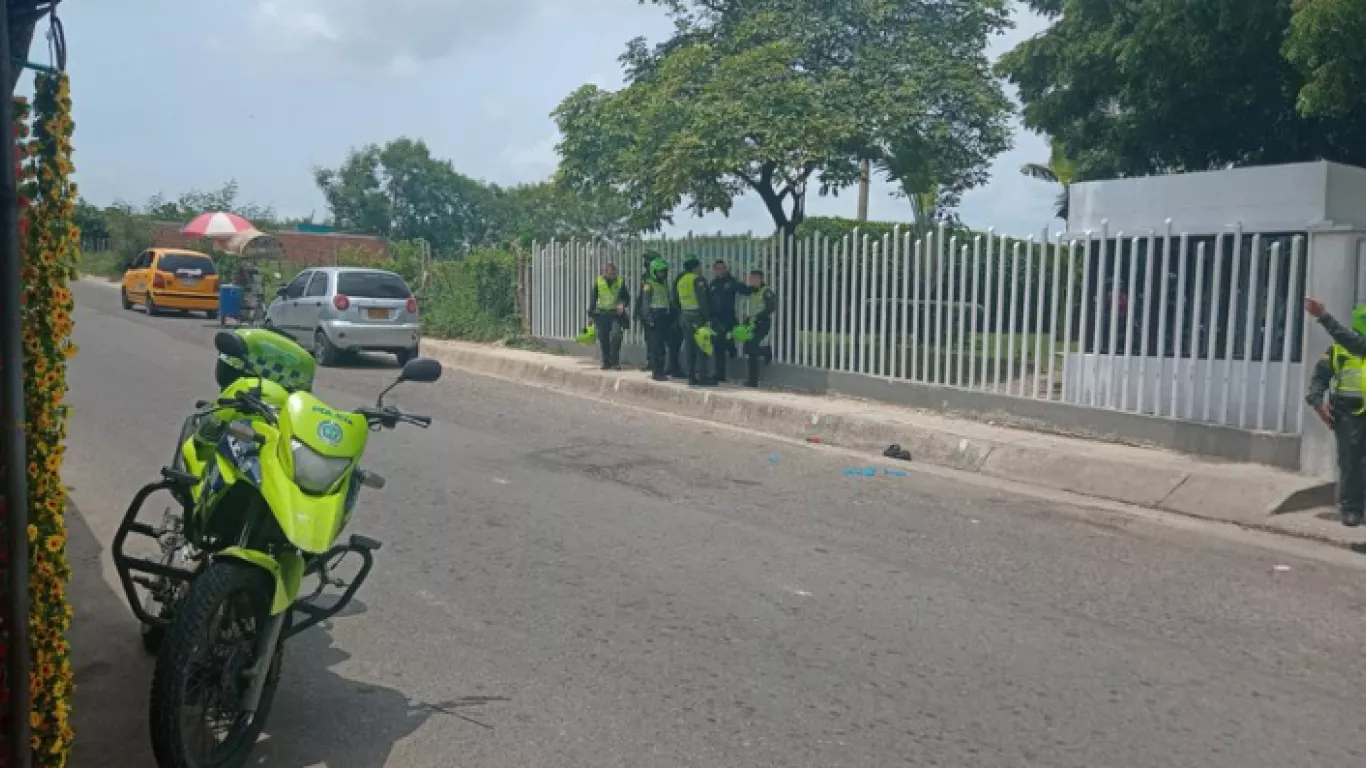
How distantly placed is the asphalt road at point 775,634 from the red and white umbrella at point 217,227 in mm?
22080

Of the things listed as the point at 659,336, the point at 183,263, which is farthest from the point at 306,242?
the point at 659,336

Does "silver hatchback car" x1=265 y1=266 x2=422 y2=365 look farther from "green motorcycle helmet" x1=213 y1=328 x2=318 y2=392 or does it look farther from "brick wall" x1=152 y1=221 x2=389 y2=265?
"brick wall" x1=152 y1=221 x2=389 y2=265

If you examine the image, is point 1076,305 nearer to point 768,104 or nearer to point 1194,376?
point 1194,376

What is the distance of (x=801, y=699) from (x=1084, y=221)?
9235 mm

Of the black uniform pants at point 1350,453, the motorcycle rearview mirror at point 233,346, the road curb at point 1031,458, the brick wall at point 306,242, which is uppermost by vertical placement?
the brick wall at point 306,242

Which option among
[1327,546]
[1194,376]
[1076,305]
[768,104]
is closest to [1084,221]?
[1076,305]

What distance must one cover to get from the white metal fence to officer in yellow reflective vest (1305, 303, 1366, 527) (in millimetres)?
1194

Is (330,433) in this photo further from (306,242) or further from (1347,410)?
(306,242)

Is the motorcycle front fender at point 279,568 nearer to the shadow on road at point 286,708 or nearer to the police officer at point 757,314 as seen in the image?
the shadow on road at point 286,708

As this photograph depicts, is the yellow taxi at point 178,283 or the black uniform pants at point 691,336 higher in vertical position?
the yellow taxi at point 178,283

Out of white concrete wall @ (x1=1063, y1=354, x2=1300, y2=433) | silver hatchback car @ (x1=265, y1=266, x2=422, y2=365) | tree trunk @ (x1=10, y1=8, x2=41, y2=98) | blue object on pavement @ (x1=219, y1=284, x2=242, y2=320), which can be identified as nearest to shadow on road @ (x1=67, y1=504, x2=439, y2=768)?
tree trunk @ (x1=10, y1=8, x2=41, y2=98)

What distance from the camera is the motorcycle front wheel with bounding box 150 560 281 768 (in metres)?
3.44

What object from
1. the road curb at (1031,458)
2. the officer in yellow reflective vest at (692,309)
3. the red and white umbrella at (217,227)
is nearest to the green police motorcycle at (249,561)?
the road curb at (1031,458)

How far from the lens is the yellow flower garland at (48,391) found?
300 cm
